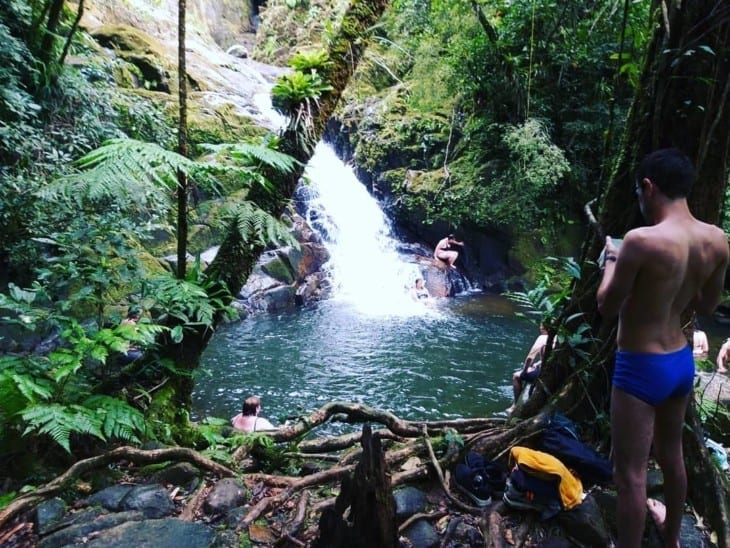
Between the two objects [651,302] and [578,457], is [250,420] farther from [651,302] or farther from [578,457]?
[651,302]

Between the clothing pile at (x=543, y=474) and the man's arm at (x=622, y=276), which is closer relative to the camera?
the man's arm at (x=622, y=276)

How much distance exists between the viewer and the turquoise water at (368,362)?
708cm

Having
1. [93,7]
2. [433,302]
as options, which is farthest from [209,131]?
[433,302]

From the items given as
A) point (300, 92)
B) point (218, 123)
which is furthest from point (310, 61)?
point (218, 123)

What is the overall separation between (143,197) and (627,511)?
2859 millimetres

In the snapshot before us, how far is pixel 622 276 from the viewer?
1864 mm

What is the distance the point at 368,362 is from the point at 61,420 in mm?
6552

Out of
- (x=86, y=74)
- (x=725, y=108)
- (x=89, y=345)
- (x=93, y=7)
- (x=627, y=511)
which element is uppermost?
(x=93, y=7)

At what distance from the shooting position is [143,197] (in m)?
2.53

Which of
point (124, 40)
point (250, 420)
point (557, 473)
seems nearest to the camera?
point (557, 473)

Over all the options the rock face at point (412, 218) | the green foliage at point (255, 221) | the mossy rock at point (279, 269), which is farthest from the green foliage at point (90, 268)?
the rock face at point (412, 218)

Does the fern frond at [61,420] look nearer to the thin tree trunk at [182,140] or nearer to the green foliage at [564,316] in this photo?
the thin tree trunk at [182,140]

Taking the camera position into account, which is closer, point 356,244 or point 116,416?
point 116,416

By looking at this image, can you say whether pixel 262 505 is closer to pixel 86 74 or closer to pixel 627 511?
pixel 627 511
